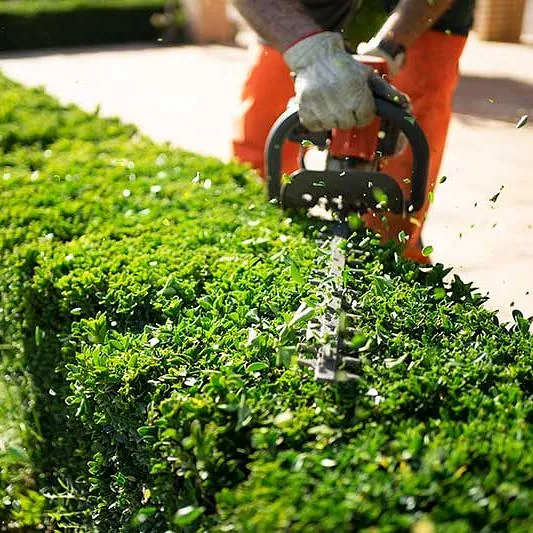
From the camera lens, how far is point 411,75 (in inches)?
129

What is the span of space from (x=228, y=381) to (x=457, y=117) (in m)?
6.52

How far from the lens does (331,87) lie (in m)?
2.61

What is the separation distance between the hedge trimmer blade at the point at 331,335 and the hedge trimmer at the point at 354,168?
0.18 m

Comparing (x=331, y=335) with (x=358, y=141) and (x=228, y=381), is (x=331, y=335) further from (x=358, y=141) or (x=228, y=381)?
(x=358, y=141)

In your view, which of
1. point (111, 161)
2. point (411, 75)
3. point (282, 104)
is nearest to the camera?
point (411, 75)

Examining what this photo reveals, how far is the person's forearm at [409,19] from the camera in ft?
9.46

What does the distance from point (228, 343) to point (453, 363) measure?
497 mm

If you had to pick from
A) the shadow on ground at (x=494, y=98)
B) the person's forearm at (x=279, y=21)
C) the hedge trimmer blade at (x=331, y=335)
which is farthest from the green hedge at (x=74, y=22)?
the hedge trimmer blade at (x=331, y=335)

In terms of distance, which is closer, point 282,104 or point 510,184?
point 282,104

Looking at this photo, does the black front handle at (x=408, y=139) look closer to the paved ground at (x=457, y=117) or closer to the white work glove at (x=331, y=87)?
the white work glove at (x=331, y=87)

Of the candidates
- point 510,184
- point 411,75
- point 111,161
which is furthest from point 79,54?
point 411,75

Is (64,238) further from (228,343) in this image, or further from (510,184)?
(510,184)

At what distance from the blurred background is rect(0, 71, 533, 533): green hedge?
0.45 meters

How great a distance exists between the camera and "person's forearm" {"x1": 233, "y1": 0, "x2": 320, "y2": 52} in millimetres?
2881
